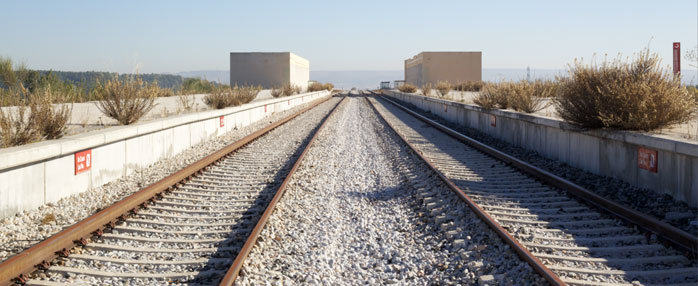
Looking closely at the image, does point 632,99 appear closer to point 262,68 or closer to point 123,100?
point 123,100

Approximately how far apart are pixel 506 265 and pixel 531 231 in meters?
1.24

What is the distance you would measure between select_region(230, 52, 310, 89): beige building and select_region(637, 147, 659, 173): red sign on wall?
82.0 metres

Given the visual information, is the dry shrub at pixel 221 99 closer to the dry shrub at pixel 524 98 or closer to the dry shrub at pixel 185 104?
the dry shrub at pixel 185 104

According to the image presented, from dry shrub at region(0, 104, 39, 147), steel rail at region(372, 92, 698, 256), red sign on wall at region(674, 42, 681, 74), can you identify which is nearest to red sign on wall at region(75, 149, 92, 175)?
dry shrub at region(0, 104, 39, 147)

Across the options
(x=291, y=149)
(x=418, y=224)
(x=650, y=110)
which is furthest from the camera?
(x=291, y=149)

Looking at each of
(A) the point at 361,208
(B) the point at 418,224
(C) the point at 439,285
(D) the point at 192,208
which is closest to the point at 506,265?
Result: (C) the point at 439,285

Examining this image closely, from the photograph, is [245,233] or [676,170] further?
[676,170]

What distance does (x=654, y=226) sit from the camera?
6039 mm

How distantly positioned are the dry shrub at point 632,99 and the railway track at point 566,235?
5.55ft

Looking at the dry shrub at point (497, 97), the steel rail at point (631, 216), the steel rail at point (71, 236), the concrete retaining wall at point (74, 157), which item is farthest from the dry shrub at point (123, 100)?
the dry shrub at point (497, 97)

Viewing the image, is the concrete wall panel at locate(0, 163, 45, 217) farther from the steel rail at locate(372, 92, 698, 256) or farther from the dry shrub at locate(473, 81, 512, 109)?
the dry shrub at locate(473, 81, 512, 109)

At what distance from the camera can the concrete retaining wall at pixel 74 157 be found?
6582mm

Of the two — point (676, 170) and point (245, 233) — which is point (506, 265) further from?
point (676, 170)

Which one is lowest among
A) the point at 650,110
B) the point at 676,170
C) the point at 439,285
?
the point at 439,285
